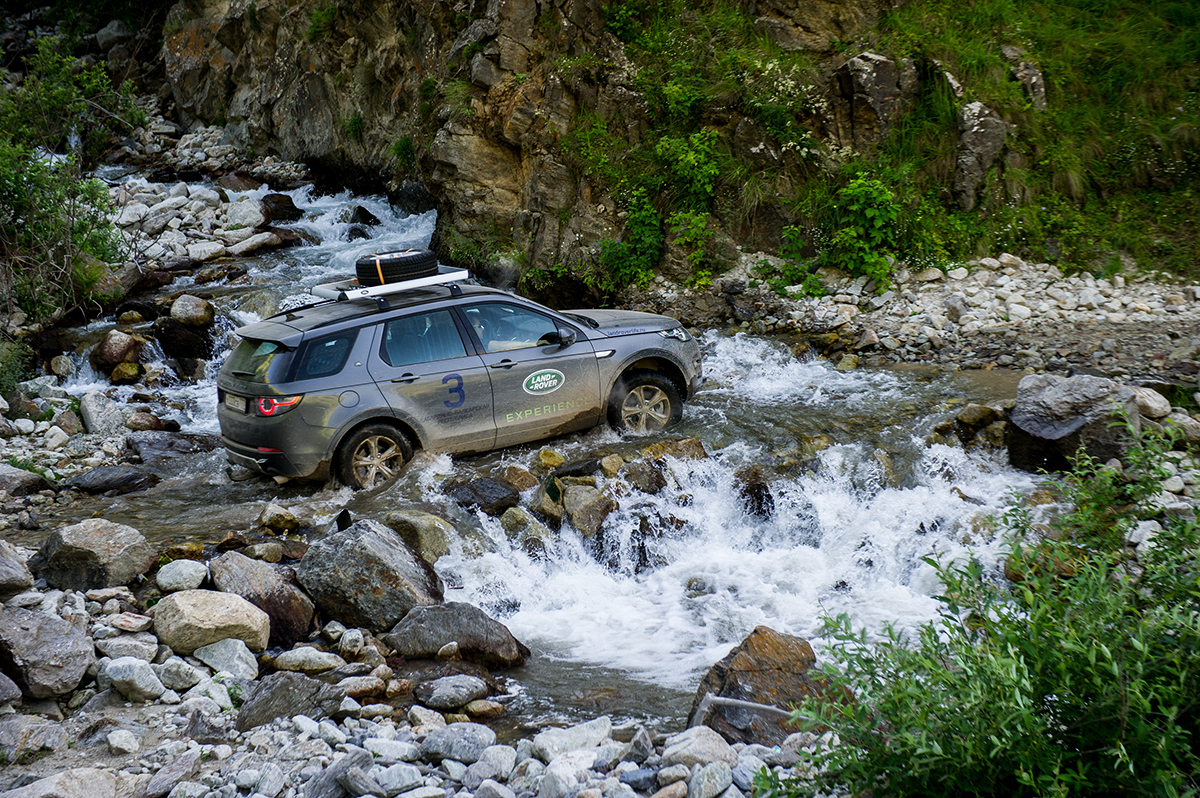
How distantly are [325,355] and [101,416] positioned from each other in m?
4.50

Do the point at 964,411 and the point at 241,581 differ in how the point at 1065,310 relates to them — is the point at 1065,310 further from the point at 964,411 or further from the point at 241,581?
the point at 241,581

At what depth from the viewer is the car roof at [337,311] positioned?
762 cm

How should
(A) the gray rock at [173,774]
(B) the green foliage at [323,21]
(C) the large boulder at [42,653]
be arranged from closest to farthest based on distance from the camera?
(A) the gray rock at [173,774]
(C) the large boulder at [42,653]
(B) the green foliage at [323,21]

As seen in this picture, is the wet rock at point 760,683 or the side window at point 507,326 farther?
the side window at point 507,326

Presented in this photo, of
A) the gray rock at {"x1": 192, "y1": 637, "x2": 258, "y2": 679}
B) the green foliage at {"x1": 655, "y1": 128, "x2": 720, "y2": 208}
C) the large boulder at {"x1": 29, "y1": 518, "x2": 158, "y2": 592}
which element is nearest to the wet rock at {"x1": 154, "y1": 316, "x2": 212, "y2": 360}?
the large boulder at {"x1": 29, "y1": 518, "x2": 158, "y2": 592}

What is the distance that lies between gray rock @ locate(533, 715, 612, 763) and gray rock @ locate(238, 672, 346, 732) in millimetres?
1254

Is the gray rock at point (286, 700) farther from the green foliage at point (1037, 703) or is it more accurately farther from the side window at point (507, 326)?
the side window at point (507, 326)

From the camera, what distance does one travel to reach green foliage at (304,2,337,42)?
77.3ft

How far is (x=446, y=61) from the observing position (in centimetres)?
1814

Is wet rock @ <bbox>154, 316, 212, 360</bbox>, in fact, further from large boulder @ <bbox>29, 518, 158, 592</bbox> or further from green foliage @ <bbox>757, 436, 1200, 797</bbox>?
green foliage @ <bbox>757, 436, 1200, 797</bbox>

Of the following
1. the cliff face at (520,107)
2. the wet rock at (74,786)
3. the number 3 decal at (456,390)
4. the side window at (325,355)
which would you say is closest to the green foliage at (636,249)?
the cliff face at (520,107)

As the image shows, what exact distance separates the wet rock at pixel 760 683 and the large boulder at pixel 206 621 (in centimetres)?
287

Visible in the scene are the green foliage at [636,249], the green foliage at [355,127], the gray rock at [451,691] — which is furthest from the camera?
the green foliage at [355,127]

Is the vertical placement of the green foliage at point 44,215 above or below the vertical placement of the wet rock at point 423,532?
above
